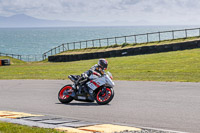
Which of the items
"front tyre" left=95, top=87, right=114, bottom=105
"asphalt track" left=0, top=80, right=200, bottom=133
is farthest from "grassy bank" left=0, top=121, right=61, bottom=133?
"front tyre" left=95, top=87, right=114, bottom=105

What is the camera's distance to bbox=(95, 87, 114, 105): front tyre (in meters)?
10.7

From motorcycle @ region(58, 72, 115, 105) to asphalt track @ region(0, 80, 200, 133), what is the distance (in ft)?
0.76

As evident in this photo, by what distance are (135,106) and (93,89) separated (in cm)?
141

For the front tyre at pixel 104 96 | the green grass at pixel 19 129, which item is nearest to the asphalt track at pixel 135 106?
the front tyre at pixel 104 96

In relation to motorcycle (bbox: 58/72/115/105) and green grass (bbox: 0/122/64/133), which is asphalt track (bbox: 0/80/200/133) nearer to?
motorcycle (bbox: 58/72/115/105)

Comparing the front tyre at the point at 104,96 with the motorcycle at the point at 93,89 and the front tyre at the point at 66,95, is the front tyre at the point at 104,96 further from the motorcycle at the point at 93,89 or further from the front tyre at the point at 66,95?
the front tyre at the point at 66,95

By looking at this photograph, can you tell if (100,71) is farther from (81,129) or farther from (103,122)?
(81,129)

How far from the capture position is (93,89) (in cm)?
1085

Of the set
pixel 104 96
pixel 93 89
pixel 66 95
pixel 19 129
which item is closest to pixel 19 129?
pixel 19 129

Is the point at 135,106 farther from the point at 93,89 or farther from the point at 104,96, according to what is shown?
the point at 93,89

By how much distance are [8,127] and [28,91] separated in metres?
8.20

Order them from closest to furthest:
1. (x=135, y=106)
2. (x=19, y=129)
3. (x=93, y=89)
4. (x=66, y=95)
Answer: (x=19, y=129), (x=135, y=106), (x=93, y=89), (x=66, y=95)

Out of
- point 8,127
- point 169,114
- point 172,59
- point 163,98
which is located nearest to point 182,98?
point 163,98

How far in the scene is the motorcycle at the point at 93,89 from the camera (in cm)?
1065
